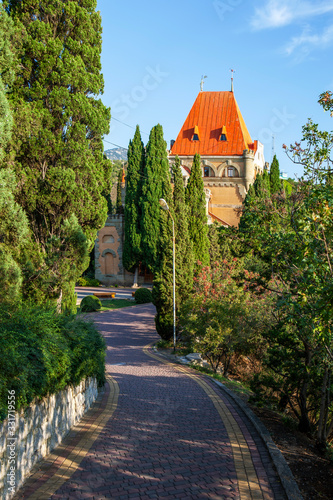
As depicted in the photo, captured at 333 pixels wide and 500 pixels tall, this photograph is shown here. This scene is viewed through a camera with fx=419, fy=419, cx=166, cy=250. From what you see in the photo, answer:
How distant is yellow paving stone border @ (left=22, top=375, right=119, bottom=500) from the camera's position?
18.7ft

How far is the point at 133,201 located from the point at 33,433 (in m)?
37.1

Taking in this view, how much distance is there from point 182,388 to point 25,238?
6248mm

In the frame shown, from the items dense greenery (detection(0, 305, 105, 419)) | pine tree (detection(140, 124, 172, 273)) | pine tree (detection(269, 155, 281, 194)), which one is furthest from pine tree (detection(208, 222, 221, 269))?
dense greenery (detection(0, 305, 105, 419))

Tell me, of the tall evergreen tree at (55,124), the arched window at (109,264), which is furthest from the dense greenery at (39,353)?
the arched window at (109,264)

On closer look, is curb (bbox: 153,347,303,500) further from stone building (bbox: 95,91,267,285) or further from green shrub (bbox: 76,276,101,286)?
stone building (bbox: 95,91,267,285)

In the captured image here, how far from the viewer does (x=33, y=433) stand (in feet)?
20.3

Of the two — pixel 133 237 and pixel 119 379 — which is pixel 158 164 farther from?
pixel 119 379

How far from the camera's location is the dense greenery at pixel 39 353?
5473mm

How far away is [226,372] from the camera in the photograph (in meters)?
16.4

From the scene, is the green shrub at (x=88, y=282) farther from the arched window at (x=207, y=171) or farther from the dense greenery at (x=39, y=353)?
the dense greenery at (x=39, y=353)

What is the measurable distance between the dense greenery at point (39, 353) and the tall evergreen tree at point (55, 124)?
5.07 meters

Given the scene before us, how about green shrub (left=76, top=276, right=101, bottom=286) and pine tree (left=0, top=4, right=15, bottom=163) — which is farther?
green shrub (left=76, top=276, right=101, bottom=286)

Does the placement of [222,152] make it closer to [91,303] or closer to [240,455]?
[91,303]

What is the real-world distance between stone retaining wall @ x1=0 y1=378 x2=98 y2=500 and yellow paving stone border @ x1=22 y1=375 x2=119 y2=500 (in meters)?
0.27
